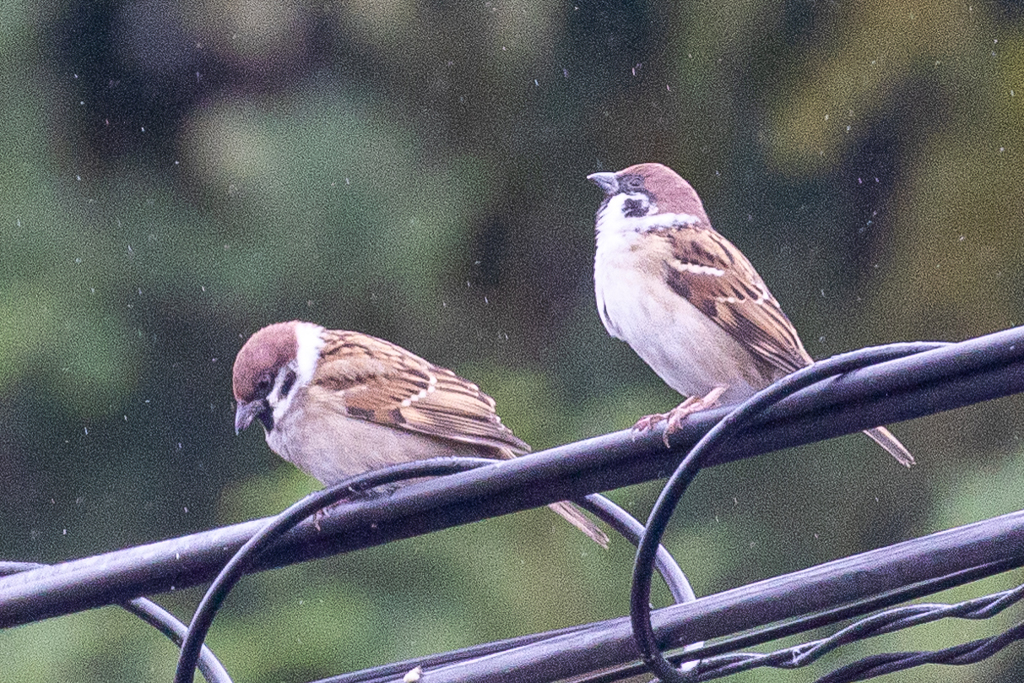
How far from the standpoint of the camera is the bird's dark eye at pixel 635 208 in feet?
11.3

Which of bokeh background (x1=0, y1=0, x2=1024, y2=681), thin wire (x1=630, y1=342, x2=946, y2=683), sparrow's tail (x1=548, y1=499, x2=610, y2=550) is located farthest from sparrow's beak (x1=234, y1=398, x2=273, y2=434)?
bokeh background (x1=0, y1=0, x2=1024, y2=681)

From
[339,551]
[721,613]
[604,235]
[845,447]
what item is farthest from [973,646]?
[845,447]

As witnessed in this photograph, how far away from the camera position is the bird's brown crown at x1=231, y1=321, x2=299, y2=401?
10.7 feet

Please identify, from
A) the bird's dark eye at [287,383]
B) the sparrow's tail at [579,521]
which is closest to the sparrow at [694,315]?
the sparrow's tail at [579,521]

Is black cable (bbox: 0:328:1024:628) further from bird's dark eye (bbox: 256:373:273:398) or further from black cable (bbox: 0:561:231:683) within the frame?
bird's dark eye (bbox: 256:373:273:398)

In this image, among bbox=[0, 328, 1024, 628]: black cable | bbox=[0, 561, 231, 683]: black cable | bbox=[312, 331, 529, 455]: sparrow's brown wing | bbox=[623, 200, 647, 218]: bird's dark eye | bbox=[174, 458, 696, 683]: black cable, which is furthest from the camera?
bbox=[623, 200, 647, 218]: bird's dark eye

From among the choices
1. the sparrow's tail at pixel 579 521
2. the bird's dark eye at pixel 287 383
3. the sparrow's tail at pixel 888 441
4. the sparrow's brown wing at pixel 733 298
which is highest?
the sparrow's brown wing at pixel 733 298

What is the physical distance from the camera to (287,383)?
3287mm

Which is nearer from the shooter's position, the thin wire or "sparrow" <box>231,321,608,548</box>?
the thin wire

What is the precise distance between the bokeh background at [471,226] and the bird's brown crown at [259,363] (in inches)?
68.5

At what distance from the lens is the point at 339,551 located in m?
2.23

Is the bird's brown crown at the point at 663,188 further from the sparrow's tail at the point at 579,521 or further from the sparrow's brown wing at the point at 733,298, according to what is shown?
the sparrow's tail at the point at 579,521

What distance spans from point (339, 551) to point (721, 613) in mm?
605

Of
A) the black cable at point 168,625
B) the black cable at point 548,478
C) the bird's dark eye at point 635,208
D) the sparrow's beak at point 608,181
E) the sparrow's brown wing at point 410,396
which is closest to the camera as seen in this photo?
the black cable at point 548,478
